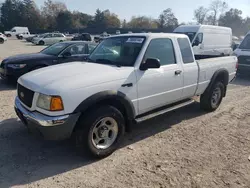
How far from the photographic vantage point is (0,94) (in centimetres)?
704

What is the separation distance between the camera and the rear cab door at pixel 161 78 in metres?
4.09

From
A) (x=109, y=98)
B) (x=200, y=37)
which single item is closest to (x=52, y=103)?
(x=109, y=98)

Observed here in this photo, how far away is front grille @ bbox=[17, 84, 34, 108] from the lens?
11.4ft

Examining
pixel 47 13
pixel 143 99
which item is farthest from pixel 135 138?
pixel 47 13

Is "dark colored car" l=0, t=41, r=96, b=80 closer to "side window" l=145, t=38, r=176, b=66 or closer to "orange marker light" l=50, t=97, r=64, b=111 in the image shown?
"side window" l=145, t=38, r=176, b=66

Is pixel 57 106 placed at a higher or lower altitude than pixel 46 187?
higher

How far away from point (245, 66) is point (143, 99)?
339 inches

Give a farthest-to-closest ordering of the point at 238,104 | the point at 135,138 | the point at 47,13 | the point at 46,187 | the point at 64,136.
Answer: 1. the point at 47,13
2. the point at 238,104
3. the point at 135,138
4. the point at 64,136
5. the point at 46,187

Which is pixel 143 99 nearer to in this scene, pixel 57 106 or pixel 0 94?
pixel 57 106

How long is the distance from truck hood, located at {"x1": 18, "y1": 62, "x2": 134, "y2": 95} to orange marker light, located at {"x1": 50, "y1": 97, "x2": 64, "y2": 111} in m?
0.08

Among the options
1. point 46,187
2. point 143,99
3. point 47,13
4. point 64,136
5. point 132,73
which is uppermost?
point 47,13

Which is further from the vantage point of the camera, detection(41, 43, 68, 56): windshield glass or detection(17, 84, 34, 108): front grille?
detection(41, 43, 68, 56): windshield glass

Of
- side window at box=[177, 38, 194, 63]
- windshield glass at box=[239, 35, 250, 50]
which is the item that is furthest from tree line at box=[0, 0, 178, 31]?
side window at box=[177, 38, 194, 63]

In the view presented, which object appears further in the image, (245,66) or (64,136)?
(245,66)
